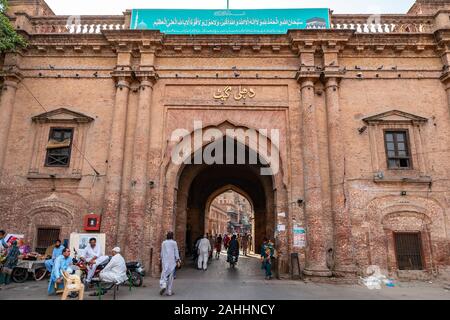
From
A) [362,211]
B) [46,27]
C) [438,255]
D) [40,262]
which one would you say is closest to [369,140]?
[362,211]

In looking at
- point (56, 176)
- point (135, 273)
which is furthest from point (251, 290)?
point (56, 176)

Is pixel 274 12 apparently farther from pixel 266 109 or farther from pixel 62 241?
pixel 62 241

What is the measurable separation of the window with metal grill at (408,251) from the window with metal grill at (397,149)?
8.36 ft

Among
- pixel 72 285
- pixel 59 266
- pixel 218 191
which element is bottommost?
pixel 72 285

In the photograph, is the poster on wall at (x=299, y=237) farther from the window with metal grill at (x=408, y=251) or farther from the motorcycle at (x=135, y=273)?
the motorcycle at (x=135, y=273)

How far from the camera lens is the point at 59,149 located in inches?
503

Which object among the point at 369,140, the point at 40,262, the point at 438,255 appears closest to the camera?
the point at 40,262

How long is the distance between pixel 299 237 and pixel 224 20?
930 centimetres

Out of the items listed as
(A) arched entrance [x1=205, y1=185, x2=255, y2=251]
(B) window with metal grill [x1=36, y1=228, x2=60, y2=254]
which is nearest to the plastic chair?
(B) window with metal grill [x1=36, y1=228, x2=60, y2=254]

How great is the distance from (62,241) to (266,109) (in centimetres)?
922

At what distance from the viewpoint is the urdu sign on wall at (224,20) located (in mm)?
13422

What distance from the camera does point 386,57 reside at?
43.0 feet

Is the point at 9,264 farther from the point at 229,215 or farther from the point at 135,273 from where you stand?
the point at 229,215

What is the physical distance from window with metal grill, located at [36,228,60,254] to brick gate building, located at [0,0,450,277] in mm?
156
